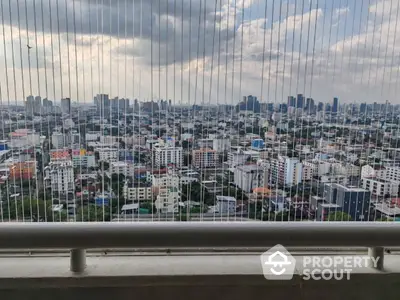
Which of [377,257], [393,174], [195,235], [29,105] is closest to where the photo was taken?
[195,235]

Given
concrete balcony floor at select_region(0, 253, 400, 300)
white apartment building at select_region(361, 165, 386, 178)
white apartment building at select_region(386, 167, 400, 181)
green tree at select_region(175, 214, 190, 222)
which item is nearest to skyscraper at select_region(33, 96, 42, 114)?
concrete balcony floor at select_region(0, 253, 400, 300)

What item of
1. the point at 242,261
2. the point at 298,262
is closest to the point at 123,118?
the point at 242,261

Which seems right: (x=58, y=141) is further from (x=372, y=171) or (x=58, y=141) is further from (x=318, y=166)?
(x=372, y=171)

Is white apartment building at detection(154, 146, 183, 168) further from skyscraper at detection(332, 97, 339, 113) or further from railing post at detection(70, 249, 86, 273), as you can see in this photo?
skyscraper at detection(332, 97, 339, 113)

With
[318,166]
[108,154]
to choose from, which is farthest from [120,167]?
[318,166]

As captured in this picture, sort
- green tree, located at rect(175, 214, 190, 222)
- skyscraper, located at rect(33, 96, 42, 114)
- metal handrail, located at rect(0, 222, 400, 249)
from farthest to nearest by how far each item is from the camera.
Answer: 1. green tree, located at rect(175, 214, 190, 222)
2. skyscraper, located at rect(33, 96, 42, 114)
3. metal handrail, located at rect(0, 222, 400, 249)

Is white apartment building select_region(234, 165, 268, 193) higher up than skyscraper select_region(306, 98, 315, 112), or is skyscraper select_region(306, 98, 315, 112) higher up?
skyscraper select_region(306, 98, 315, 112)

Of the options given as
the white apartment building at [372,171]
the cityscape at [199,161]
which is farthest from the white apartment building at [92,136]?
the white apartment building at [372,171]

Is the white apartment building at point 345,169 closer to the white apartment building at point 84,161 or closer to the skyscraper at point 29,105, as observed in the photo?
the white apartment building at point 84,161
